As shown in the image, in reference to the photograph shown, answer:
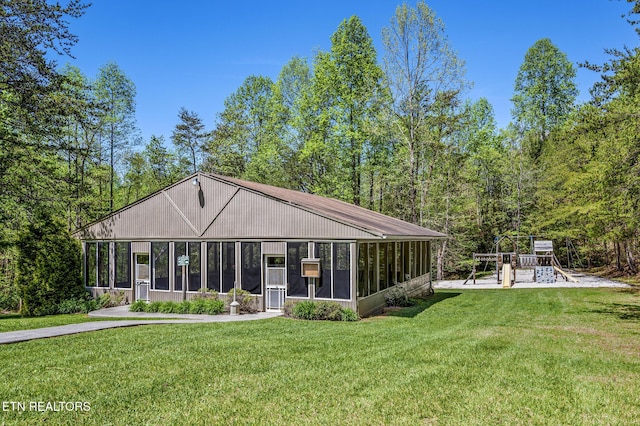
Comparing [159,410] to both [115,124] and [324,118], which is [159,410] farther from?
[115,124]

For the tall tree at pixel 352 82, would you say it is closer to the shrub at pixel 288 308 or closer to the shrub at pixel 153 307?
the shrub at pixel 288 308

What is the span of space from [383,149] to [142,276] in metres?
18.4

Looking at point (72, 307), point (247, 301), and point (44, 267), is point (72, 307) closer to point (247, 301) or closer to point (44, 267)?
point (44, 267)

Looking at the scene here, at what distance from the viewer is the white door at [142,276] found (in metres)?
16.0

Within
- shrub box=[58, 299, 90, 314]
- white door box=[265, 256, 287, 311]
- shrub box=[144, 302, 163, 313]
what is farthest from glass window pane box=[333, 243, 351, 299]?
shrub box=[58, 299, 90, 314]

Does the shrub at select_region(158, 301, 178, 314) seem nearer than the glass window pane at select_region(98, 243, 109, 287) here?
Yes

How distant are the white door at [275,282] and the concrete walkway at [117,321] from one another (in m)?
0.40

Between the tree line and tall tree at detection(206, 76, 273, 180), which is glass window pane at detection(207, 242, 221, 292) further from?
tall tree at detection(206, 76, 273, 180)

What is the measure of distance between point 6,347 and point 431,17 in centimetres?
2373

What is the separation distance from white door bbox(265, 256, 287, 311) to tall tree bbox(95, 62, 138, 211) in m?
17.2

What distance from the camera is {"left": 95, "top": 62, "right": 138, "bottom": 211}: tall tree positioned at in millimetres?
27283

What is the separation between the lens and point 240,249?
14.5m

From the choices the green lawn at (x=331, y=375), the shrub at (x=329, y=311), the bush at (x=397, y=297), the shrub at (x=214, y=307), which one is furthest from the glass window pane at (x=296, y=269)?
the bush at (x=397, y=297)

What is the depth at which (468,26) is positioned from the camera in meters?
23.3
